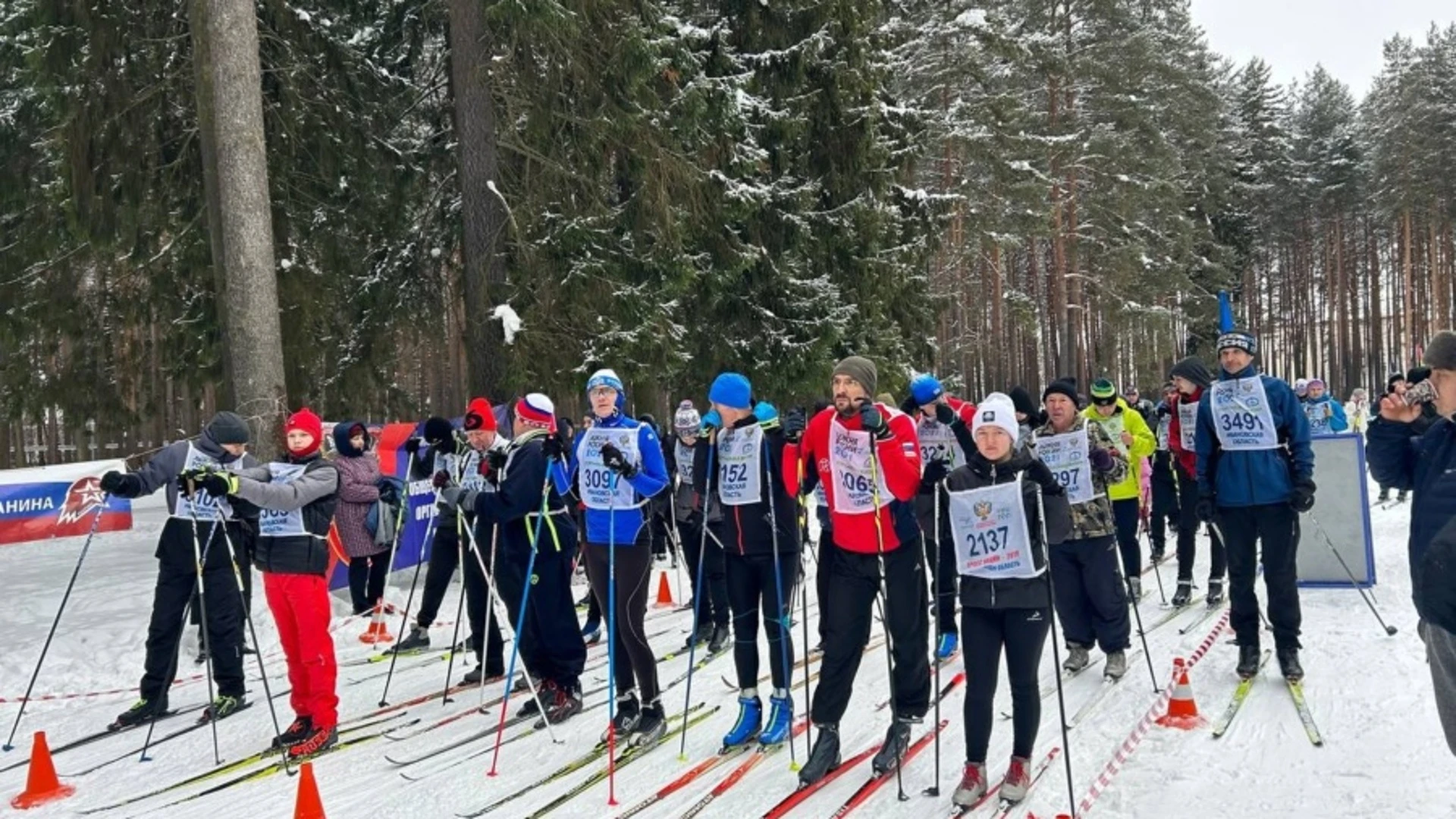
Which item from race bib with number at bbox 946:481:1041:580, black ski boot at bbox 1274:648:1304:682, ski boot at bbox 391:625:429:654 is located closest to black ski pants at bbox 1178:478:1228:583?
black ski boot at bbox 1274:648:1304:682

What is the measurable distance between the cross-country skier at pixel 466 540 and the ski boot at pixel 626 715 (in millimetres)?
1140

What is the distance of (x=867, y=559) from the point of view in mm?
4938

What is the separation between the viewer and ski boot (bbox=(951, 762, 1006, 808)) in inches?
175

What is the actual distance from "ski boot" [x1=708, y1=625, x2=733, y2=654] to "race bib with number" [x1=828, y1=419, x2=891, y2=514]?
3.43 metres

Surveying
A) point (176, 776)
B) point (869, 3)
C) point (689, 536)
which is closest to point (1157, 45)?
point (869, 3)

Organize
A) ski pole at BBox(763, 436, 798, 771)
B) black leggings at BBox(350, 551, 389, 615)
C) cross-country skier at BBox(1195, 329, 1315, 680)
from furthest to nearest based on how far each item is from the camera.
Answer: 1. black leggings at BBox(350, 551, 389, 615)
2. cross-country skier at BBox(1195, 329, 1315, 680)
3. ski pole at BBox(763, 436, 798, 771)

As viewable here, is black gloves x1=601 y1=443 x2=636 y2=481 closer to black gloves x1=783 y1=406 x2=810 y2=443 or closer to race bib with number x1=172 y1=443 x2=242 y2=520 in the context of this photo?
black gloves x1=783 y1=406 x2=810 y2=443

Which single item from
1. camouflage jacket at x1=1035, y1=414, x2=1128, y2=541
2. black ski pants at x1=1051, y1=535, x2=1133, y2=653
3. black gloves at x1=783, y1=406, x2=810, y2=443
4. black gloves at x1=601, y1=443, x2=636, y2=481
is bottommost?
black ski pants at x1=1051, y1=535, x2=1133, y2=653

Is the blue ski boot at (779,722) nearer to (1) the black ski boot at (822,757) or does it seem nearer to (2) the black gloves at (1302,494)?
(1) the black ski boot at (822,757)

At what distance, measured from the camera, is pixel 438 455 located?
9.59 m

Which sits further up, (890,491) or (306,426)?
(306,426)

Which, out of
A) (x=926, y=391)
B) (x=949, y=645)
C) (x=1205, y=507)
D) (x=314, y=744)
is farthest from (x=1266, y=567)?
(x=314, y=744)

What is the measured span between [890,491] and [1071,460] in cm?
255

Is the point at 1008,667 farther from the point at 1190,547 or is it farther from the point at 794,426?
the point at 1190,547
